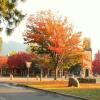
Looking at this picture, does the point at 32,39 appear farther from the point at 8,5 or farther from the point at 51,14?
the point at 8,5

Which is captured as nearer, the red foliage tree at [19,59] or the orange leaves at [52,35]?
the orange leaves at [52,35]

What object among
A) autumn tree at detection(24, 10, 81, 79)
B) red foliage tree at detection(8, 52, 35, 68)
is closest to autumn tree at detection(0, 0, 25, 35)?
autumn tree at detection(24, 10, 81, 79)

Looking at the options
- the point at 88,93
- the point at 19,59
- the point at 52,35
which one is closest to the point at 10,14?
the point at 88,93

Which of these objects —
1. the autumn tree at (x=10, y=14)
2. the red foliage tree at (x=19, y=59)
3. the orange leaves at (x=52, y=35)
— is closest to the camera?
the autumn tree at (x=10, y=14)

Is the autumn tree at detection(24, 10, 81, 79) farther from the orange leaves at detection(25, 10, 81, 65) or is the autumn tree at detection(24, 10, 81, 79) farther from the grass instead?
the grass

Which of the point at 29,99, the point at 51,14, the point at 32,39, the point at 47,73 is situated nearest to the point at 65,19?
the point at 51,14

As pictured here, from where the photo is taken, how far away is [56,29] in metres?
59.2

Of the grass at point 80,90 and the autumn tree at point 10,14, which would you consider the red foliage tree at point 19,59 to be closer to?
the grass at point 80,90

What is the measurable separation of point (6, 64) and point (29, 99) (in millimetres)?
96682

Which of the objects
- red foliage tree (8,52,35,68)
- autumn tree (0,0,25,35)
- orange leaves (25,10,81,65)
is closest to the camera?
autumn tree (0,0,25,35)

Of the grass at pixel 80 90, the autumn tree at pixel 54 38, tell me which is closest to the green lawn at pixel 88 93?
the grass at pixel 80 90

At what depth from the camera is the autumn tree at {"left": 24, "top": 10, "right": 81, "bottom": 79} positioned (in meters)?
58.6

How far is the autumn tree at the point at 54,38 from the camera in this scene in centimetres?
5856

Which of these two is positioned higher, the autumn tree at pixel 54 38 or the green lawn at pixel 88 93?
the autumn tree at pixel 54 38
